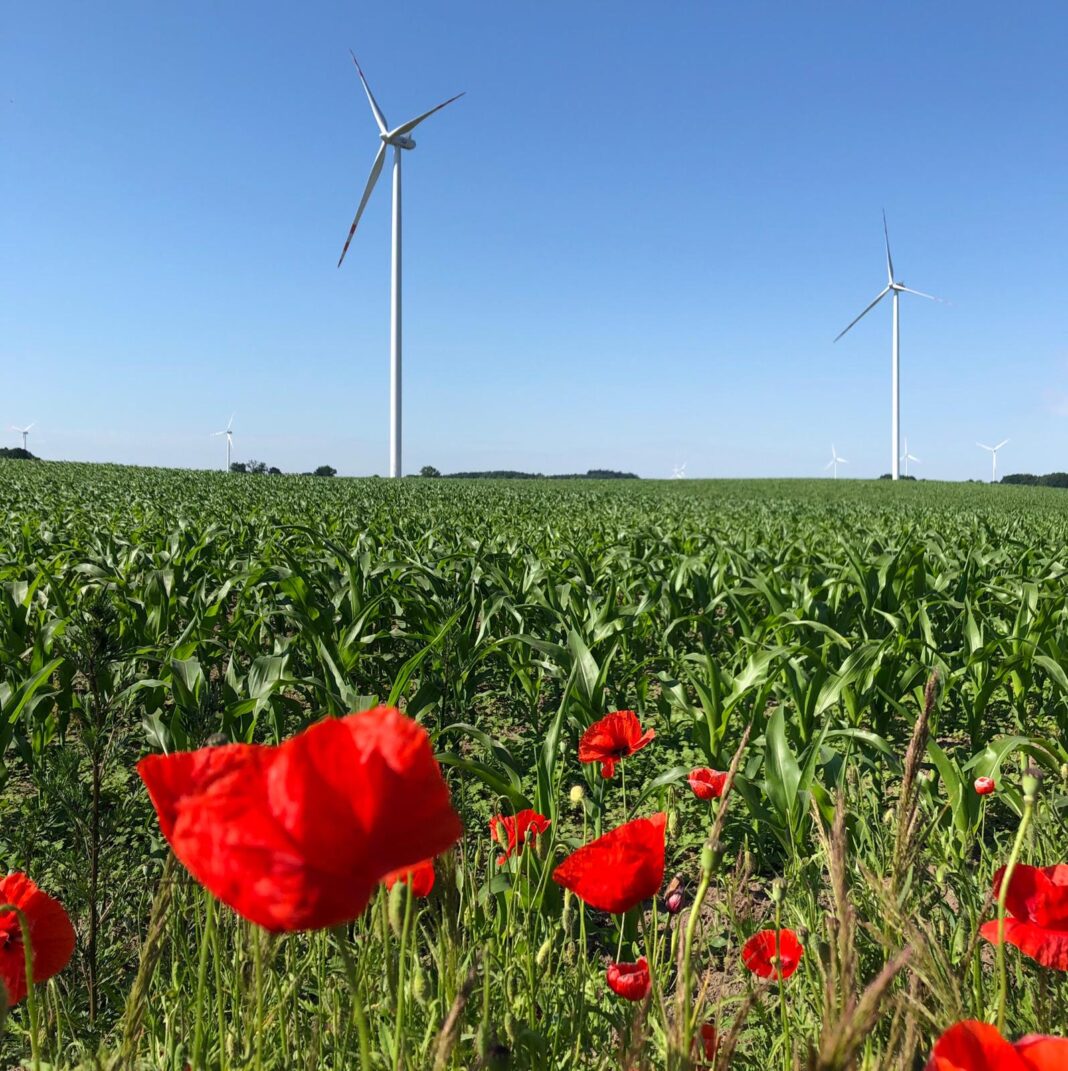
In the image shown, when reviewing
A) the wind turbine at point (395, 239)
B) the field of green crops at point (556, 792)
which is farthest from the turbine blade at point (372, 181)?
the field of green crops at point (556, 792)

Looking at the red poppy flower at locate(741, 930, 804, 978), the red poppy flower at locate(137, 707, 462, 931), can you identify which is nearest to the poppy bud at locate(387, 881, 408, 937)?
the red poppy flower at locate(137, 707, 462, 931)

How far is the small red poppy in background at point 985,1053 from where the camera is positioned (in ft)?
1.94

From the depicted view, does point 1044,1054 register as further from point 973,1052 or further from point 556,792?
point 556,792

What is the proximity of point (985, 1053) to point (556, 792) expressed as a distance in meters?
2.12

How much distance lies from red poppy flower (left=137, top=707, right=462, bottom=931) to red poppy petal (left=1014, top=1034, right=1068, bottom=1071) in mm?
480

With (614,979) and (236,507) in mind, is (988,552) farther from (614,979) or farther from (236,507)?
(236,507)

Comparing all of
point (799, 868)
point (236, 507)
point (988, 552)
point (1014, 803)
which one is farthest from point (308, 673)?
point (236, 507)

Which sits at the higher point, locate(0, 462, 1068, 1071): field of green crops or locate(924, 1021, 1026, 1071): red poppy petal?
locate(924, 1021, 1026, 1071): red poppy petal

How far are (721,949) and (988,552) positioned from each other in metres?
6.20

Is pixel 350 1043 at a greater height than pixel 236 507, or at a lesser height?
lesser

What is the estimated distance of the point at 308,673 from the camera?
4.34 meters

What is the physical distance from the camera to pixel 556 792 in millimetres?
2658

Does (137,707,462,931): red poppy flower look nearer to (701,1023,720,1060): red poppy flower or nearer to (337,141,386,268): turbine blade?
(701,1023,720,1060): red poppy flower

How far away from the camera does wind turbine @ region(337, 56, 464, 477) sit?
1118 inches
